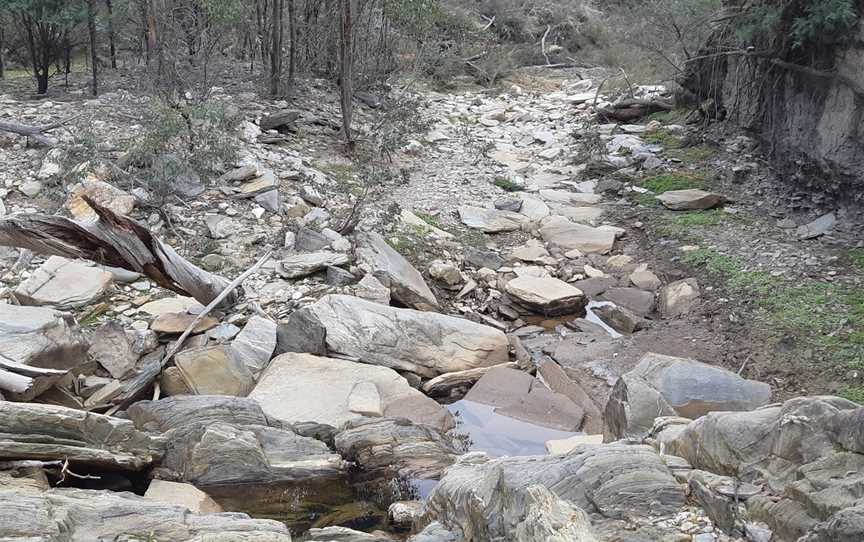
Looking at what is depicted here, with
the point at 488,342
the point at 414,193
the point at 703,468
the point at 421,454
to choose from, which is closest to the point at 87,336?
the point at 421,454

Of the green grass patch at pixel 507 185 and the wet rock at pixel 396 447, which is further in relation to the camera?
the green grass patch at pixel 507 185

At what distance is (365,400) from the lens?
5332mm

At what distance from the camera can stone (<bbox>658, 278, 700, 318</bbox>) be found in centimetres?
714

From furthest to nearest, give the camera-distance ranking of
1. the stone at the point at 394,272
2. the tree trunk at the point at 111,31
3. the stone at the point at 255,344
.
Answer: the tree trunk at the point at 111,31
the stone at the point at 394,272
the stone at the point at 255,344

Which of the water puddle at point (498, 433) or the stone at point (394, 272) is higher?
the stone at point (394, 272)

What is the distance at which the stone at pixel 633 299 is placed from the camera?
24.3ft

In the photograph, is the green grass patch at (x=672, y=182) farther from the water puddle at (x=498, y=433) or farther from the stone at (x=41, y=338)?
the stone at (x=41, y=338)

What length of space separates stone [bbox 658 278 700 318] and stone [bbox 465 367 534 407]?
1.90 m

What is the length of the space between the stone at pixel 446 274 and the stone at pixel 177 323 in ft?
7.77

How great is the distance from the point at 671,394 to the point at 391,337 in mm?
2155

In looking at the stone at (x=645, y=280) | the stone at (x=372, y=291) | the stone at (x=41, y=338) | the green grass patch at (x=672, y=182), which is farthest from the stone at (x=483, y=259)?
the stone at (x=41, y=338)

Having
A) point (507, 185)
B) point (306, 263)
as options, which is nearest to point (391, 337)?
point (306, 263)

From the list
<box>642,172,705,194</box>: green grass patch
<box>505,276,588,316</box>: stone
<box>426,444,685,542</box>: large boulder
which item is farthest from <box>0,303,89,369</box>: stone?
<box>642,172,705,194</box>: green grass patch

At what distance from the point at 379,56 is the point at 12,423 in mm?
10011
